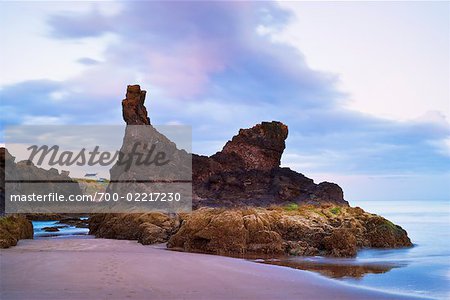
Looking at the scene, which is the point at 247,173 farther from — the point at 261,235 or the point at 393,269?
the point at 393,269

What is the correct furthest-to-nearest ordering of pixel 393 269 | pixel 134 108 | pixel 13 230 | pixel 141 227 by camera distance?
1. pixel 134 108
2. pixel 141 227
3. pixel 13 230
4. pixel 393 269

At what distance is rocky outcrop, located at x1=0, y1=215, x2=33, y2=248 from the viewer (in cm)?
2069

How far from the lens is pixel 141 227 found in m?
27.6

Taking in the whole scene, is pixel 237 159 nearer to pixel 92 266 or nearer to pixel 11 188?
pixel 11 188

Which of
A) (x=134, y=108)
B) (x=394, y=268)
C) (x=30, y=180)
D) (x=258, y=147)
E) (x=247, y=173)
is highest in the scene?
(x=134, y=108)

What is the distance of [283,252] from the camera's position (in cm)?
2039

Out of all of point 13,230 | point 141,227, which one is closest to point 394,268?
point 141,227

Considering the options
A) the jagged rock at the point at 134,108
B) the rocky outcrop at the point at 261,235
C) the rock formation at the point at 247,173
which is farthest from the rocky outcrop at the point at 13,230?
the jagged rock at the point at 134,108

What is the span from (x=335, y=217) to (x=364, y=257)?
20.2ft

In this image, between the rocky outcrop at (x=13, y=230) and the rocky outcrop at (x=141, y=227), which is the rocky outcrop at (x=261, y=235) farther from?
the rocky outcrop at (x=13, y=230)

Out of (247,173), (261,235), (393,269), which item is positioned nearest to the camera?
(393,269)

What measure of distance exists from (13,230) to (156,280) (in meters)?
15.0

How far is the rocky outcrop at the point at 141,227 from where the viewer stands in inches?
1001

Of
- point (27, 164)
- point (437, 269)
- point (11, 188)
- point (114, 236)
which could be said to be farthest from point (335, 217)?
point (27, 164)
